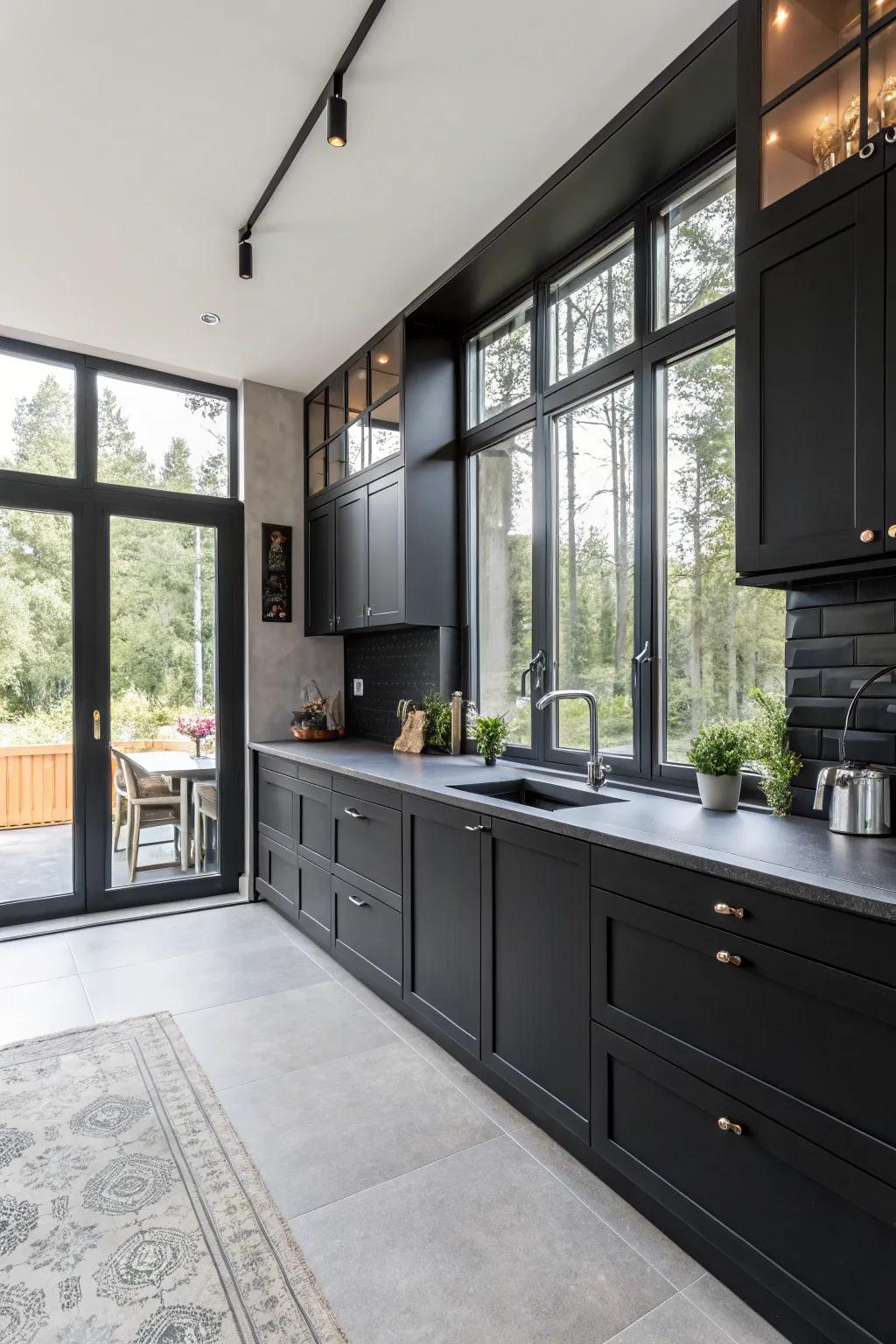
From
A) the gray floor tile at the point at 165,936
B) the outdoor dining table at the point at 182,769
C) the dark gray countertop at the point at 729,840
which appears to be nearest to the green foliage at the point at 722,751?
the dark gray countertop at the point at 729,840

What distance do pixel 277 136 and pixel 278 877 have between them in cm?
336

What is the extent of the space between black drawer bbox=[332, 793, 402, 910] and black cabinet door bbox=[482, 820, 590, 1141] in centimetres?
62

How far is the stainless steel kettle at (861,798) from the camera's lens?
1791 mm

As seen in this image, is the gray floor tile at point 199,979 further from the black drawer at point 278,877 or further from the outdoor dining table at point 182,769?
the outdoor dining table at point 182,769

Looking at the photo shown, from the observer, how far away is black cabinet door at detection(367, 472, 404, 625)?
3.73m

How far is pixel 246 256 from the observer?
3.01 m

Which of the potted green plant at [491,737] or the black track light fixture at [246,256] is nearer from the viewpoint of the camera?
the black track light fixture at [246,256]

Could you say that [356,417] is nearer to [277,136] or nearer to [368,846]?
[277,136]

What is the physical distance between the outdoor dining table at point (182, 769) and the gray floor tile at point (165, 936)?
48 cm

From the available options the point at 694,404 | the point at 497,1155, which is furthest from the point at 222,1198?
the point at 694,404

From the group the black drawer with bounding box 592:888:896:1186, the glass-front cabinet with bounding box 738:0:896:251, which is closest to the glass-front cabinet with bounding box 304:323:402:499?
the glass-front cabinet with bounding box 738:0:896:251

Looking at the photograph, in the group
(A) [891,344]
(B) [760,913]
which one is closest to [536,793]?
(B) [760,913]

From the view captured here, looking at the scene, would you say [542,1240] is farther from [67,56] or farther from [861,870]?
[67,56]

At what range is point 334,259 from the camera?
327 centimetres
